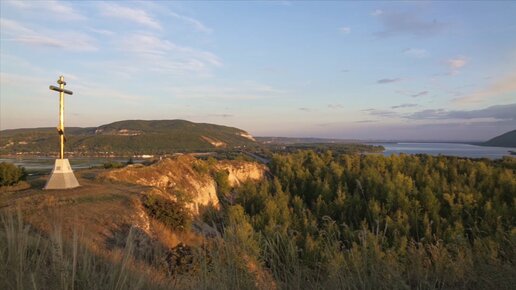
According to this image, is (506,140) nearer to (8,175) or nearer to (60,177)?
(60,177)

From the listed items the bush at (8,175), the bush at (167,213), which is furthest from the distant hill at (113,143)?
the bush at (167,213)

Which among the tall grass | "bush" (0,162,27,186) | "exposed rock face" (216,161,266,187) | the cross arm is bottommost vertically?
"exposed rock face" (216,161,266,187)

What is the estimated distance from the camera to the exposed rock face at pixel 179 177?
66.4ft

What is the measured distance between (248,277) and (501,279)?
6.84 feet

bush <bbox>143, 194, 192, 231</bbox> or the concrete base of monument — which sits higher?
the concrete base of monument

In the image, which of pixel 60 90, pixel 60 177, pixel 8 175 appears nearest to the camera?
pixel 60 90

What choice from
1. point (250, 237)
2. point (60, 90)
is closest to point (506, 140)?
point (60, 90)

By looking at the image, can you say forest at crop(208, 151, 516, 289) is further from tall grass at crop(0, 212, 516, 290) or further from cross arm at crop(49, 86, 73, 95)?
cross arm at crop(49, 86, 73, 95)

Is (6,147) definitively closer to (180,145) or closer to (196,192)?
(180,145)

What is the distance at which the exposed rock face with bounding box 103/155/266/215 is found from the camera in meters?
20.2

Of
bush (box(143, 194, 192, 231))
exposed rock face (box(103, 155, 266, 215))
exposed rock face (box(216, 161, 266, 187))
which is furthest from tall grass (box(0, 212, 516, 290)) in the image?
exposed rock face (box(216, 161, 266, 187))

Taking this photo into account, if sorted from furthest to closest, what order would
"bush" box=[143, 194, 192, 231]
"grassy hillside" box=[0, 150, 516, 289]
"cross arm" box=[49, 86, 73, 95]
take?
"bush" box=[143, 194, 192, 231] → "cross arm" box=[49, 86, 73, 95] → "grassy hillside" box=[0, 150, 516, 289]

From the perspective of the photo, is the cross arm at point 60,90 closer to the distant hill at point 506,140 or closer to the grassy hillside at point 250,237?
the grassy hillside at point 250,237

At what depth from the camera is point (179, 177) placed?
2484 cm
